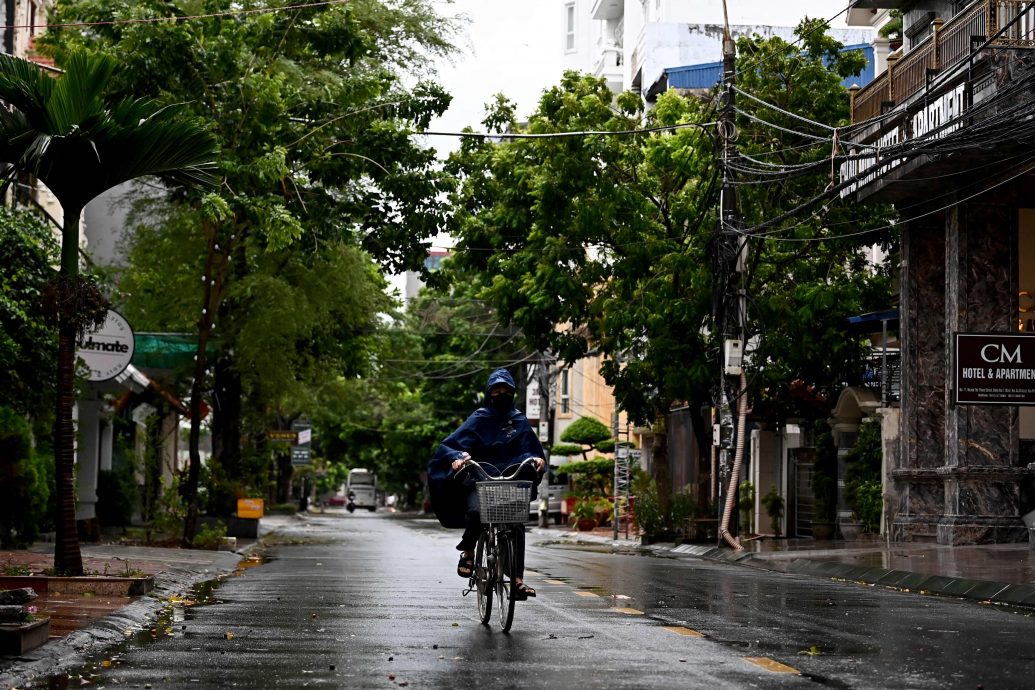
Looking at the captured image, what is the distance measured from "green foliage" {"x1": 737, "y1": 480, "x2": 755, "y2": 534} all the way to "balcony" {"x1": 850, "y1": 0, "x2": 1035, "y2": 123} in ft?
32.1

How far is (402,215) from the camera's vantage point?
2806 cm

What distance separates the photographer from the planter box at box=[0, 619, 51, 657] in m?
8.85

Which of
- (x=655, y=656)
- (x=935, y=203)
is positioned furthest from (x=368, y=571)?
(x=935, y=203)

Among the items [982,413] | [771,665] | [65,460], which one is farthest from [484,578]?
[982,413]

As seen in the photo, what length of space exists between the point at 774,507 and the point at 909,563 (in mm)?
16408

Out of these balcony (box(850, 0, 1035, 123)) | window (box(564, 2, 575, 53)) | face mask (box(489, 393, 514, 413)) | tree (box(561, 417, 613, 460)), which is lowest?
face mask (box(489, 393, 514, 413))

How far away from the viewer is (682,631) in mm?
11266

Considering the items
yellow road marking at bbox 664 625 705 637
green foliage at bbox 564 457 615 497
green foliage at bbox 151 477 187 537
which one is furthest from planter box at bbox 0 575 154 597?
green foliage at bbox 564 457 615 497

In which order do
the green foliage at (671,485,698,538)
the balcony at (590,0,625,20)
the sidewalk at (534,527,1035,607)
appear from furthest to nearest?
the balcony at (590,0,625,20)
the green foliage at (671,485,698,538)
the sidewalk at (534,527,1035,607)

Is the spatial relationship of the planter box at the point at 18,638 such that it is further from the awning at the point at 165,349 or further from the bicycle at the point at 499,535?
the awning at the point at 165,349

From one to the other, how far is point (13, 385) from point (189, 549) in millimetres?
4539

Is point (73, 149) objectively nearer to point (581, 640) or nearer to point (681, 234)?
point (581, 640)

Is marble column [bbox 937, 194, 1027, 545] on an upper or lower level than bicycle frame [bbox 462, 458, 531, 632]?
upper

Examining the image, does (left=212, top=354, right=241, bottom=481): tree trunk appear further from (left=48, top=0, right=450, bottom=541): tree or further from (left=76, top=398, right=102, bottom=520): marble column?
(left=76, top=398, right=102, bottom=520): marble column
